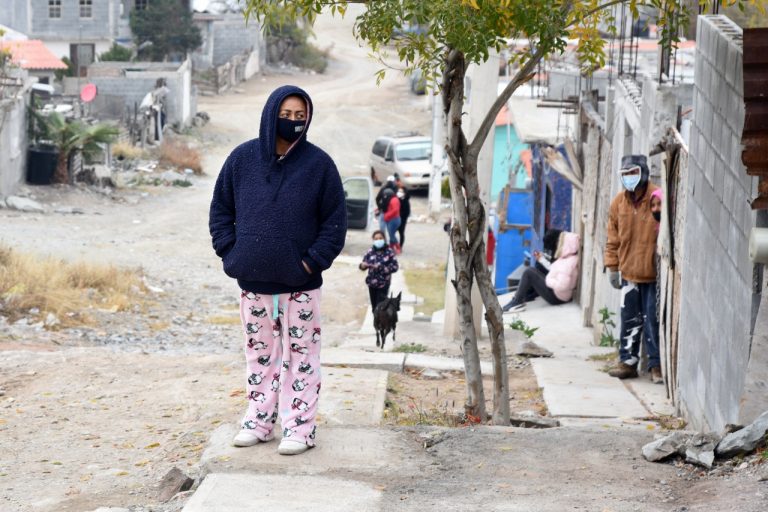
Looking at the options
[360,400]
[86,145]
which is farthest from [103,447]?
[86,145]

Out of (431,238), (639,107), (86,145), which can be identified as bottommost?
(431,238)

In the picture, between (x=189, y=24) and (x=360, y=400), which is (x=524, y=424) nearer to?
(x=360, y=400)

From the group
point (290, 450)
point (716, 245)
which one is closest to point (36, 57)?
point (716, 245)

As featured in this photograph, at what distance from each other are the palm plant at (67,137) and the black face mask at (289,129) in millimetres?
23001

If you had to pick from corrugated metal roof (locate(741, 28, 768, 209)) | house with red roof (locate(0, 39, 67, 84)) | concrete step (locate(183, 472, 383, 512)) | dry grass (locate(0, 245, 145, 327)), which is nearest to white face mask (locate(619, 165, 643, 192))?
corrugated metal roof (locate(741, 28, 768, 209))

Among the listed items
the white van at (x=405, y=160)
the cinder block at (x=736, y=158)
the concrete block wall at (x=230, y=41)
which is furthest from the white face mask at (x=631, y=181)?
the concrete block wall at (x=230, y=41)

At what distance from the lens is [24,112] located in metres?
27.4

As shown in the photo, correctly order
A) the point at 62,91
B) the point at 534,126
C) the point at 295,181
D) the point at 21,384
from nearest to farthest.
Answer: the point at 295,181, the point at 21,384, the point at 534,126, the point at 62,91

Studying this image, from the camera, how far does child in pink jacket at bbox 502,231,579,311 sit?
49.1ft

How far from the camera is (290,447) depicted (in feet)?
17.4

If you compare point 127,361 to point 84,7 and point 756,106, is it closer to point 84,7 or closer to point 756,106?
point 756,106

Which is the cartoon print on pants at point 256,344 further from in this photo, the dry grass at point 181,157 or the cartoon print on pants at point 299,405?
the dry grass at point 181,157

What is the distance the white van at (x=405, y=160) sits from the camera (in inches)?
1267

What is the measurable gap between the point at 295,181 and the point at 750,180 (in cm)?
202
